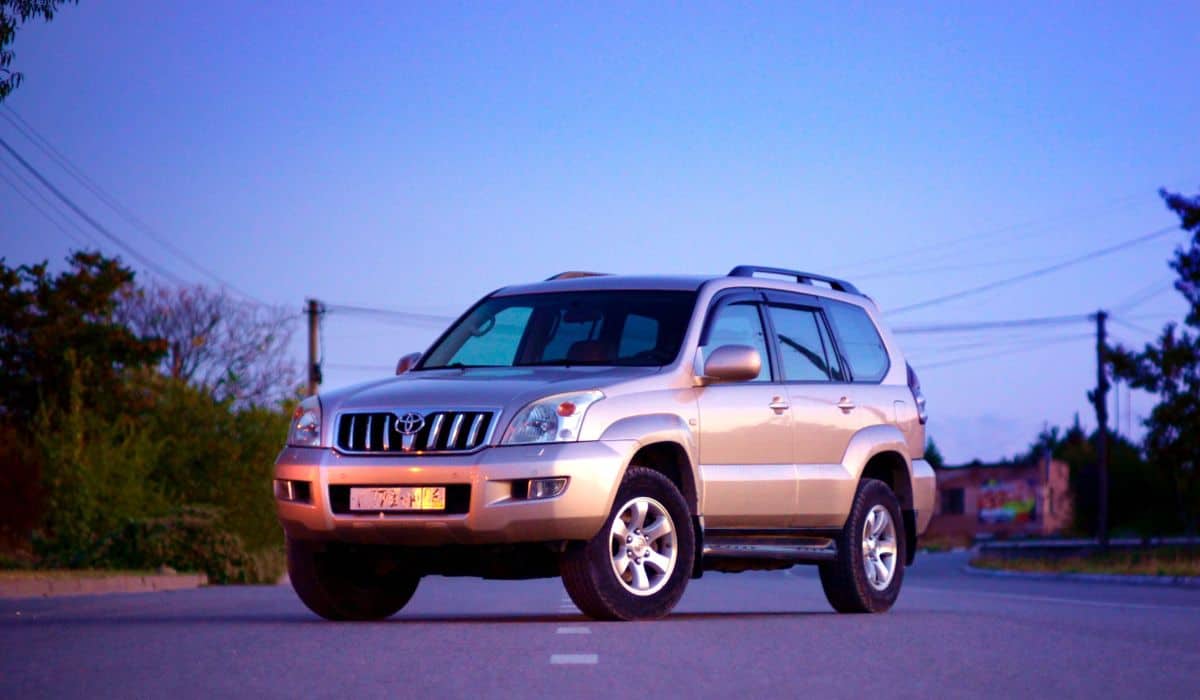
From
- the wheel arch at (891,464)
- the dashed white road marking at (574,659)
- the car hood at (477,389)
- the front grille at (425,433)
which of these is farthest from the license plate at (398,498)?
the wheel arch at (891,464)

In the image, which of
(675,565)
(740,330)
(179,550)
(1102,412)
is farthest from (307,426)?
(1102,412)

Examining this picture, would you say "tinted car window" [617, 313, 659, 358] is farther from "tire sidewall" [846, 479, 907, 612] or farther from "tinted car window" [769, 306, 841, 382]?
"tire sidewall" [846, 479, 907, 612]

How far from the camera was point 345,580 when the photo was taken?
1138 centimetres

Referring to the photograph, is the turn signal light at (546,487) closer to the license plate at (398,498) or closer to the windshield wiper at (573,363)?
the license plate at (398,498)

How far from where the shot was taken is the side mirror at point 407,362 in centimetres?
1228

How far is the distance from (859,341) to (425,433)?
13.5 feet

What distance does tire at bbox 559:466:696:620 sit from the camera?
10.4 meters

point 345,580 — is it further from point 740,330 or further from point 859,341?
point 859,341

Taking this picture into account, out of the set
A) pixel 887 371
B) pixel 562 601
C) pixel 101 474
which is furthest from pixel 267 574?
pixel 887 371

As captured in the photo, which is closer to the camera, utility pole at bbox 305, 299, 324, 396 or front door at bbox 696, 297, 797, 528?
front door at bbox 696, 297, 797, 528

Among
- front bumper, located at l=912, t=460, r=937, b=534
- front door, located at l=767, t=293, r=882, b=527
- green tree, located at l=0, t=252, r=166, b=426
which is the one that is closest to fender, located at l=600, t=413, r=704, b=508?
front door, located at l=767, t=293, r=882, b=527

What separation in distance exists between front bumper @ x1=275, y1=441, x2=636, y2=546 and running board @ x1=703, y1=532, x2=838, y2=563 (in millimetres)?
1211

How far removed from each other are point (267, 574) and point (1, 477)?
18.5ft

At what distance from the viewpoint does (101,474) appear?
3341cm
